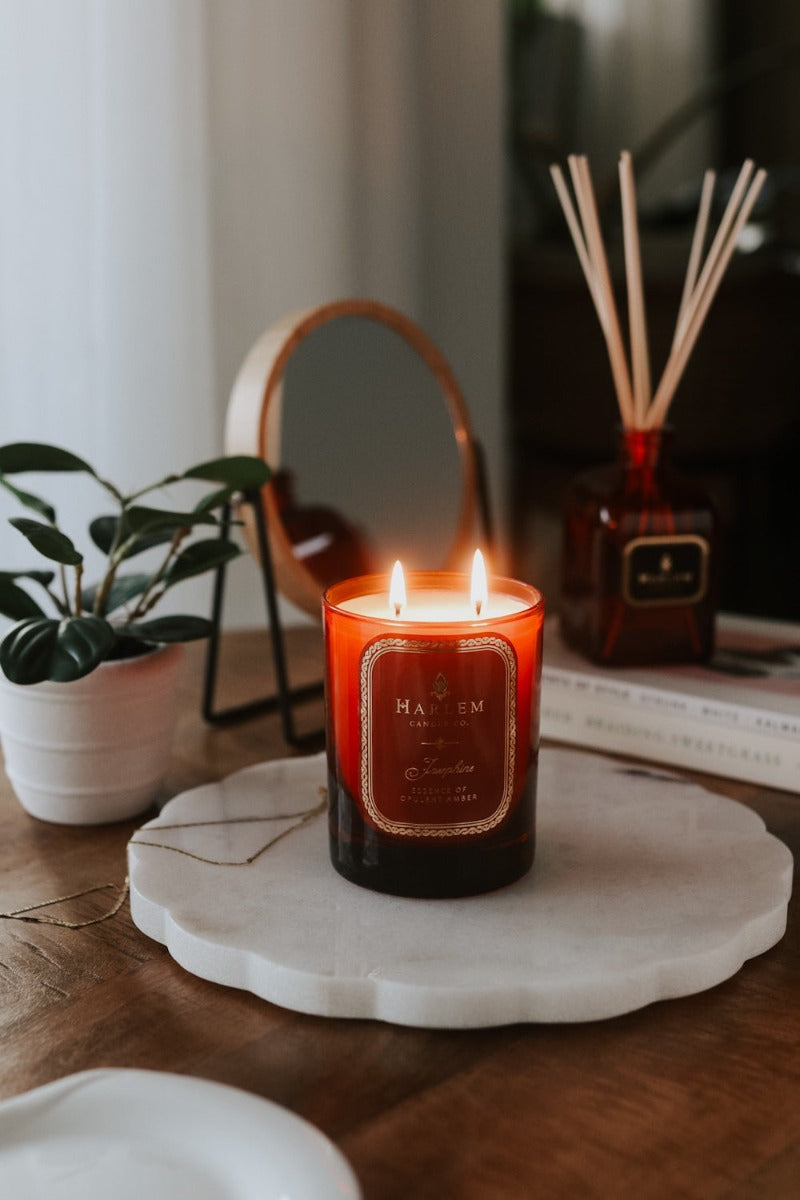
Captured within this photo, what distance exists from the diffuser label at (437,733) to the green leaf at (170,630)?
0.49ft

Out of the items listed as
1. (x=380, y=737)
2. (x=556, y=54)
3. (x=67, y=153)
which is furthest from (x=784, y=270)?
(x=380, y=737)

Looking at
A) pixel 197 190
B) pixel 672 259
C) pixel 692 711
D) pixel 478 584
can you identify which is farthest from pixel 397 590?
pixel 672 259

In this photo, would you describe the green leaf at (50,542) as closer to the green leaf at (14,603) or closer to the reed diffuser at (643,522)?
the green leaf at (14,603)

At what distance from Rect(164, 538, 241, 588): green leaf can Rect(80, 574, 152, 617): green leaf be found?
24 millimetres

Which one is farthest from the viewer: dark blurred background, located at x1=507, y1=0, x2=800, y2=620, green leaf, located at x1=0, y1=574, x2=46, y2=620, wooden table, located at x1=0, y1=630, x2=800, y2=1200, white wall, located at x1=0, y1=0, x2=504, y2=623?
dark blurred background, located at x1=507, y1=0, x2=800, y2=620

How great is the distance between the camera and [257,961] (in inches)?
18.0

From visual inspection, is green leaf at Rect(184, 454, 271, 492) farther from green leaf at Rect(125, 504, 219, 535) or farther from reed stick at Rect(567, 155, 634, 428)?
reed stick at Rect(567, 155, 634, 428)

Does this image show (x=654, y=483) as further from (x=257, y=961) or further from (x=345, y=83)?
(x=345, y=83)

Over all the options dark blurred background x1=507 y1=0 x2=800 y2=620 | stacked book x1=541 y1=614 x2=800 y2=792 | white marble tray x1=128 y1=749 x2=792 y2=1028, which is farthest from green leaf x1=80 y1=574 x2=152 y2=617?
dark blurred background x1=507 y1=0 x2=800 y2=620

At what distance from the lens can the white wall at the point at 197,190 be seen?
3.98 feet

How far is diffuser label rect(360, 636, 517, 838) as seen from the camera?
48 centimetres

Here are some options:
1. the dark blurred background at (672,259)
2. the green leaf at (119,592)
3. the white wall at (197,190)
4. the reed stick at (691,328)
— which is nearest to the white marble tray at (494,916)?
the green leaf at (119,592)

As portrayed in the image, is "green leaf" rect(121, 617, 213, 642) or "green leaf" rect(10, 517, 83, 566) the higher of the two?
"green leaf" rect(10, 517, 83, 566)

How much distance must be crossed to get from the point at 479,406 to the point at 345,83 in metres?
0.52
